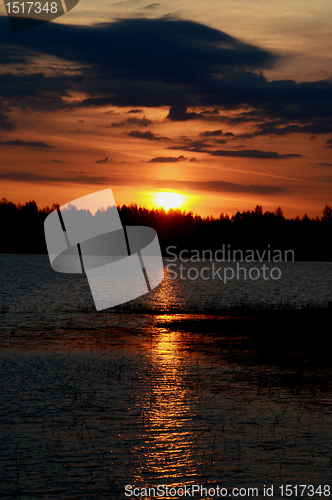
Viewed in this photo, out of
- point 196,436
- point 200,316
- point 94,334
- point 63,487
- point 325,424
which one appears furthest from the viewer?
point 200,316

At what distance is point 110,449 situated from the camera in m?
12.6

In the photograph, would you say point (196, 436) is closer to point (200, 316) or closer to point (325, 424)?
point (325, 424)

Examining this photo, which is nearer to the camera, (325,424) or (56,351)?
(325,424)

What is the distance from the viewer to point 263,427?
47.3 feet

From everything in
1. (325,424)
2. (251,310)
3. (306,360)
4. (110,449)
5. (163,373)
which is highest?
(110,449)

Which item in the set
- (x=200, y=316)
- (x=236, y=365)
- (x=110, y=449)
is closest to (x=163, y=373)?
(x=236, y=365)

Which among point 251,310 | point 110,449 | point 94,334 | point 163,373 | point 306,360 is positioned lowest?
point 251,310

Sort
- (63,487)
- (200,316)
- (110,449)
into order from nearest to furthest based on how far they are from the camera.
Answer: (63,487), (110,449), (200,316)

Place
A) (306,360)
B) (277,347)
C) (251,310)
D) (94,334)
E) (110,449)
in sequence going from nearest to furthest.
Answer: (110,449) < (306,360) < (277,347) < (94,334) < (251,310)

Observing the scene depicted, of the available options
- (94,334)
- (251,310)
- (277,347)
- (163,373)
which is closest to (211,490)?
(163,373)

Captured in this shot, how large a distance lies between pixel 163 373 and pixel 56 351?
616cm

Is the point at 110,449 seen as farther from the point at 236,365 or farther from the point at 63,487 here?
the point at 236,365

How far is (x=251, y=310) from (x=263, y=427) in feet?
108

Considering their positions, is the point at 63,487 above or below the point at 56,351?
above
